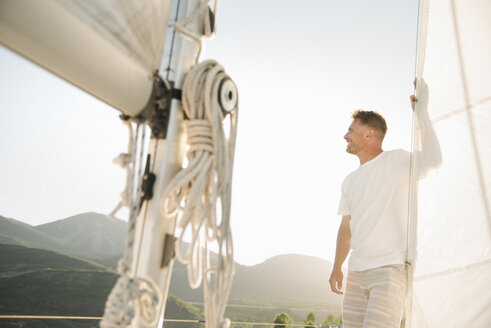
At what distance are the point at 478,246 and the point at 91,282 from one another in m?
48.4

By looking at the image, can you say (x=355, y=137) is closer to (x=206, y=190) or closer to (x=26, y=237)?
(x=206, y=190)

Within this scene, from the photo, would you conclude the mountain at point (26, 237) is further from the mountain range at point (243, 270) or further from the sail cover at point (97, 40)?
the sail cover at point (97, 40)

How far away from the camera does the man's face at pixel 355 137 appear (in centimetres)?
192

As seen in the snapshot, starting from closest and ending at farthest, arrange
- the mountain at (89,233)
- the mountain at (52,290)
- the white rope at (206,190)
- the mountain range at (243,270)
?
the white rope at (206,190)
the mountain at (52,290)
the mountain range at (243,270)
the mountain at (89,233)

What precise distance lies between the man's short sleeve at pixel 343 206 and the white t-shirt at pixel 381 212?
0.09 m

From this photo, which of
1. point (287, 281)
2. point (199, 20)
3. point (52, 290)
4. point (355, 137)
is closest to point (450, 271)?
point (355, 137)

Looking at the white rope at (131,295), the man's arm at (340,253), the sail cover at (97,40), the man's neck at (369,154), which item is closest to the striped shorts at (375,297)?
the man's arm at (340,253)

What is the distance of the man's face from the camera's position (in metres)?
1.92

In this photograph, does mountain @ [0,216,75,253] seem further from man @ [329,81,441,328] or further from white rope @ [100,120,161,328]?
white rope @ [100,120,161,328]

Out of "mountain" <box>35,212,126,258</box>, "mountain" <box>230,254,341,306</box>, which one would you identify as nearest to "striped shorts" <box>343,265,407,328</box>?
"mountain" <box>230,254,341,306</box>

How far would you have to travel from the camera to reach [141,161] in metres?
0.73

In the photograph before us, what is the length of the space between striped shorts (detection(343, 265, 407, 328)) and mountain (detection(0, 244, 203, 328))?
132 feet

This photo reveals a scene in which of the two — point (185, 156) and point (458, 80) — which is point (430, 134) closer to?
point (458, 80)

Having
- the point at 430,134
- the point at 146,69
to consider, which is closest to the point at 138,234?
the point at 146,69
